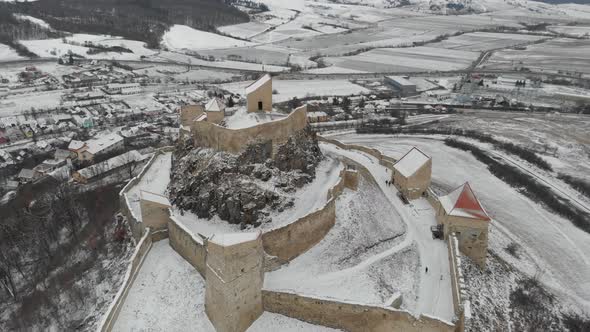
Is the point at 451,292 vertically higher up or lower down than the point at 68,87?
higher up

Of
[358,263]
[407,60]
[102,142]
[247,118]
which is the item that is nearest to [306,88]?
[407,60]

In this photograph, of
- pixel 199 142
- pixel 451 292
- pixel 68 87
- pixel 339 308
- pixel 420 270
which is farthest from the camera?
pixel 68 87

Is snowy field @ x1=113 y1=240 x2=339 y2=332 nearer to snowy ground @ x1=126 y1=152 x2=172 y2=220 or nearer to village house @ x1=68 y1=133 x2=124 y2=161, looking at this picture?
snowy ground @ x1=126 y1=152 x2=172 y2=220

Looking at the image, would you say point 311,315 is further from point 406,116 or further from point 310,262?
point 406,116

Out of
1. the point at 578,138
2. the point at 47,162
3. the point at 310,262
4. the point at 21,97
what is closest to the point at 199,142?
the point at 310,262

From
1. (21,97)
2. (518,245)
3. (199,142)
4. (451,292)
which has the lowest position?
(21,97)

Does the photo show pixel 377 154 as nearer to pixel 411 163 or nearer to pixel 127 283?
pixel 411 163
